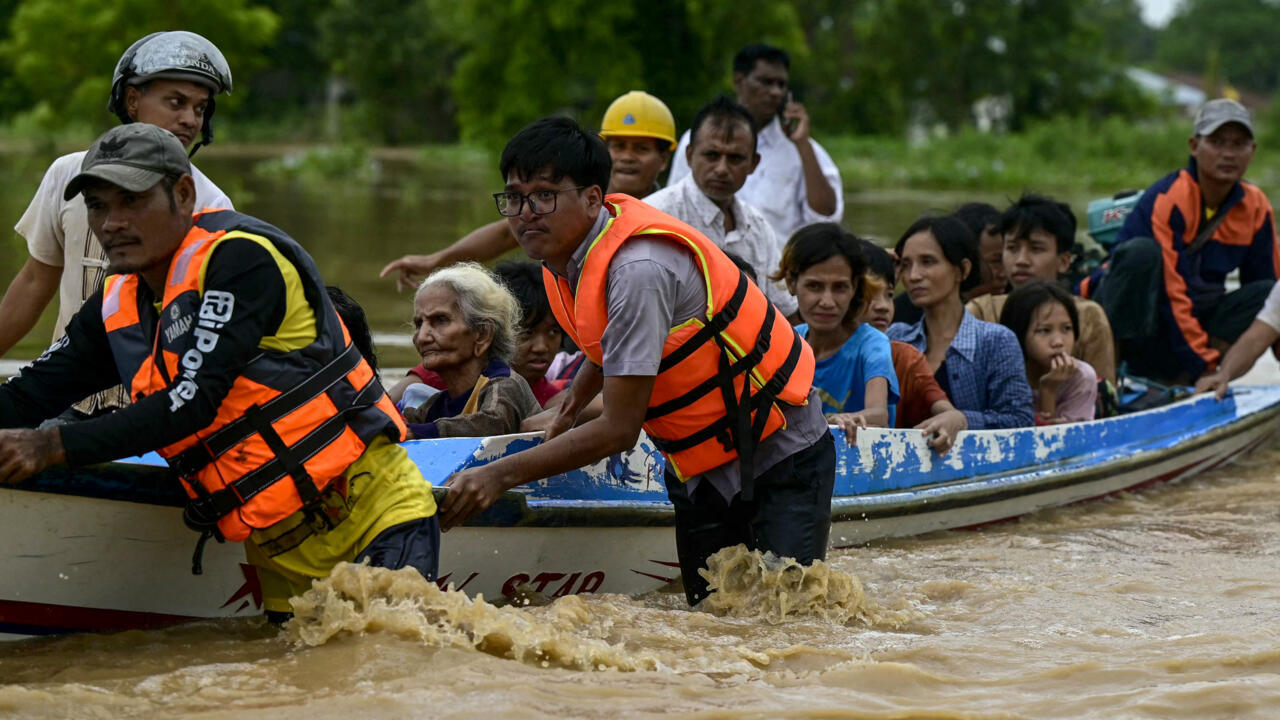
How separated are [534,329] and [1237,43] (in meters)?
86.9

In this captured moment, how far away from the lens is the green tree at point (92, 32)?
47719 mm

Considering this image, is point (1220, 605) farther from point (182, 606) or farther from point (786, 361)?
point (182, 606)

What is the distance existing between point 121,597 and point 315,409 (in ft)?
3.23

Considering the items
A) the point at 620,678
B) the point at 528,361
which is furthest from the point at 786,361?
the point at 528,361

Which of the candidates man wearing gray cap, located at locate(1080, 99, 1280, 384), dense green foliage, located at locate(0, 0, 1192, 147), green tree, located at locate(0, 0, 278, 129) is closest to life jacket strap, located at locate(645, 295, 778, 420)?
man wearing gray cap, located at locate(1080, 99, 1280, 384)

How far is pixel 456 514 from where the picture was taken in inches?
149

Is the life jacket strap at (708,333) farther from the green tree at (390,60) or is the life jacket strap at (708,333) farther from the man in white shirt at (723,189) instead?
the green tree at (390,60)

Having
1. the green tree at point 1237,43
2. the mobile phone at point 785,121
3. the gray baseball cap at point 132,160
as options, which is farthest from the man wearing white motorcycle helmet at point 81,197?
the green tree at point 1237,43

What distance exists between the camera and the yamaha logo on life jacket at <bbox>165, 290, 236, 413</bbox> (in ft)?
10.6

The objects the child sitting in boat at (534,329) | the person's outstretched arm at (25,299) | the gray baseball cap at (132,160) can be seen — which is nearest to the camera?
the gray baseball cap at (132,160)

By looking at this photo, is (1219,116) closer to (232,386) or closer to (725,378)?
(725,378)

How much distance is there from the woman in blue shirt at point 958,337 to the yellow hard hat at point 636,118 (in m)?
1.24

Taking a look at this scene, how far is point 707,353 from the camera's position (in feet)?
12.7

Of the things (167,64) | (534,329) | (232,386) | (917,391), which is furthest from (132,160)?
(917,391)
